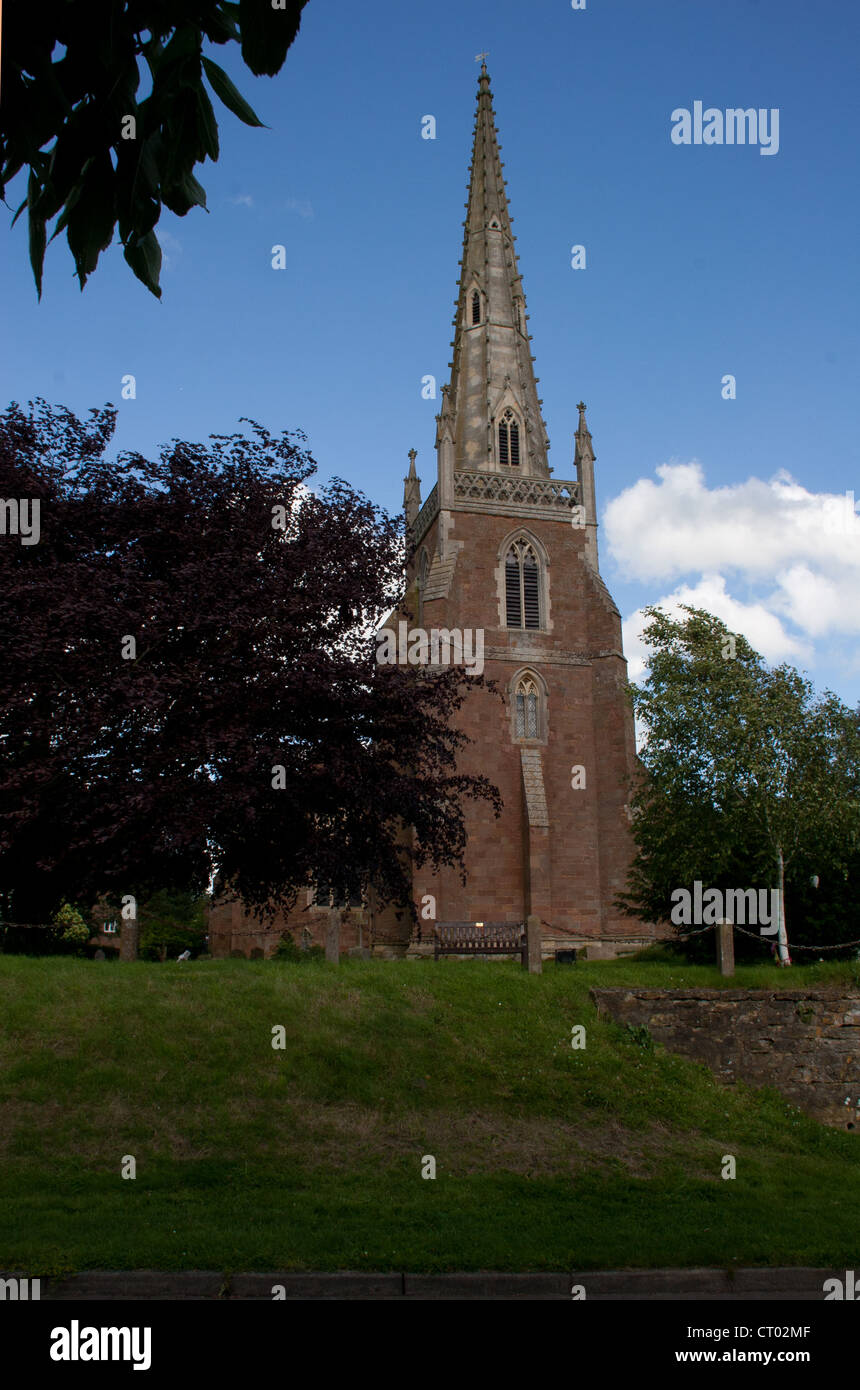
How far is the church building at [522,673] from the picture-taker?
3381 cm

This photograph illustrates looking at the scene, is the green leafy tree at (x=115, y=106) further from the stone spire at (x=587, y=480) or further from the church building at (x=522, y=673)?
the stone spire at (x=587, y=480)

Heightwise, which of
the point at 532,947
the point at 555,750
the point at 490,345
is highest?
the point at 490,345

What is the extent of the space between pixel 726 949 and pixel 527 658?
20441mm

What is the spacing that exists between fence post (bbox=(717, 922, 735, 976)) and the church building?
51.8ft

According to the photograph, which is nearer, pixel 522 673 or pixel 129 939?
pixel 129 939

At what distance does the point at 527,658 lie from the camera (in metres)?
36.2

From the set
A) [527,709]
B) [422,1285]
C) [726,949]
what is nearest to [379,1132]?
[422,1285]

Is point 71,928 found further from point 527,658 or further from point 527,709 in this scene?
point 527,658

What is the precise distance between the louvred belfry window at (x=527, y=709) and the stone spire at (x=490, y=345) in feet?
28.8

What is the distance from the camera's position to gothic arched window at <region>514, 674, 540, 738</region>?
117 feet

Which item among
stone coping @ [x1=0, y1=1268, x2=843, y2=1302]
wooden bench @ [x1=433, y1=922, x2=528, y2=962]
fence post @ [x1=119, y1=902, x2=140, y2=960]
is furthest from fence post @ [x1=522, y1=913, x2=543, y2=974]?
stone coping @ [x1=0, y1=1268, x2=843, y2=1302]

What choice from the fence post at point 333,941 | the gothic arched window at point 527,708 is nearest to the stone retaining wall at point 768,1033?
the fence post at point 333,941
